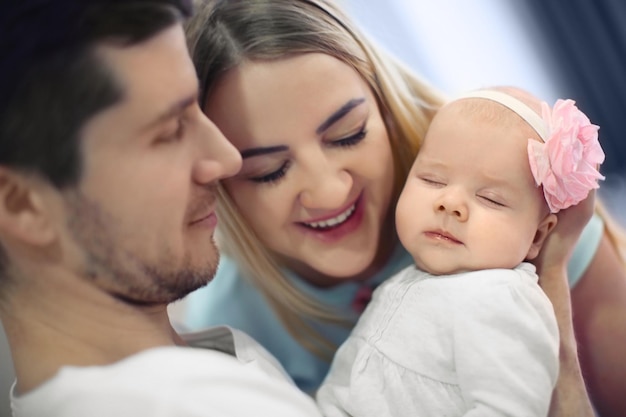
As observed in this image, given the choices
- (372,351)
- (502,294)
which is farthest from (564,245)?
(372,351)

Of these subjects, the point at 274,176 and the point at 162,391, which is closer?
the point at 162,391

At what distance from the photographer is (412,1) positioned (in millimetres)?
1708

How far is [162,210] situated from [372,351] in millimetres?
456

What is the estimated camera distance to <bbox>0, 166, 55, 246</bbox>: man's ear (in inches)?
36.4

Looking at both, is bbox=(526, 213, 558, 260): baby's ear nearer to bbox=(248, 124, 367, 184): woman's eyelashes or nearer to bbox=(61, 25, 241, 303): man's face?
bbox=(248, 124, 367, 184): woman's eyelashes

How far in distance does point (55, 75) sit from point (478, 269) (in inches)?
28.5

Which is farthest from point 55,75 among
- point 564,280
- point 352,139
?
point 564,280

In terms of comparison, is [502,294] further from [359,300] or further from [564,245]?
[359,300]

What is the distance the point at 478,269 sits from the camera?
3.77 feet

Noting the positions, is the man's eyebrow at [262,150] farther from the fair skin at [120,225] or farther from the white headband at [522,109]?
the white headband at [522,109]

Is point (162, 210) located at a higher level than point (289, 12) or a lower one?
lower

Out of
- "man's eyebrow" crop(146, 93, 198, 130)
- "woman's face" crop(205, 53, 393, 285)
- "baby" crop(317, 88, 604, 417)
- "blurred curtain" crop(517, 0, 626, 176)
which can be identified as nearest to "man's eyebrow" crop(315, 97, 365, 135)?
"woman's face" crop(205, 53, 393, 285)

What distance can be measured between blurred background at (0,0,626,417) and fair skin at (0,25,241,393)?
66cm

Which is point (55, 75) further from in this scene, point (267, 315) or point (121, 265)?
point (267, 315)
